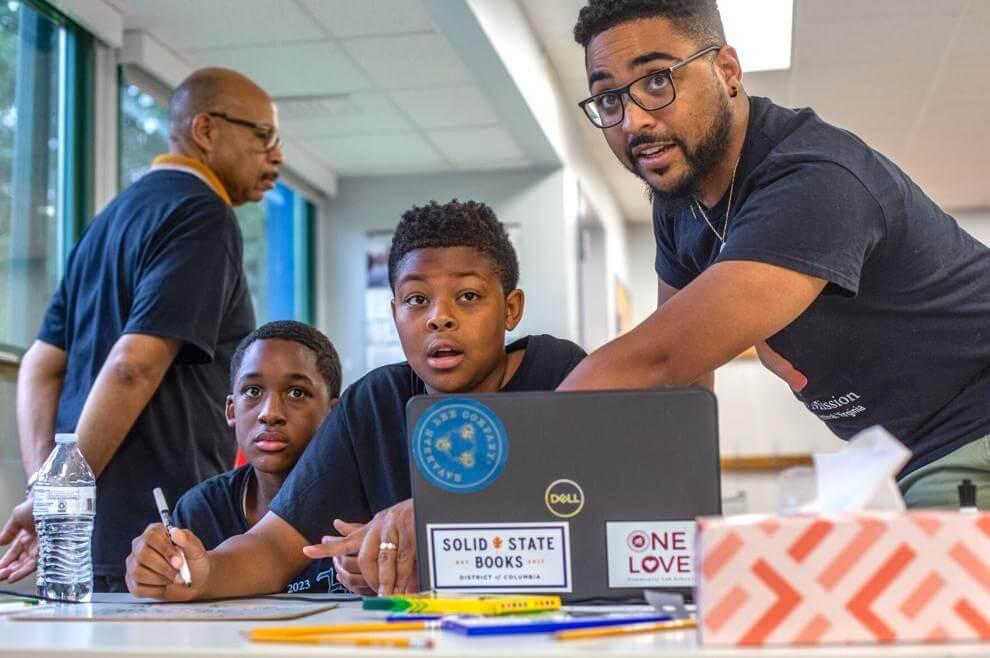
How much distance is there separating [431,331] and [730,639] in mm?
868

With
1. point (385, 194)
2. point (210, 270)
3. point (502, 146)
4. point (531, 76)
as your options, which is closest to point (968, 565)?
point (210, 270)

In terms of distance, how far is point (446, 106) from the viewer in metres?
4.79

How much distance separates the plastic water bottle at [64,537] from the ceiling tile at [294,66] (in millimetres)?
2656

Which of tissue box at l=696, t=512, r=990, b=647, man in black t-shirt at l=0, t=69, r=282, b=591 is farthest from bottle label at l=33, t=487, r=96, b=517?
tissue box at l=696, t=512, r=990, b=647

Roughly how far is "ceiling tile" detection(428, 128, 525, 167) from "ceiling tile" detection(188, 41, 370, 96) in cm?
71

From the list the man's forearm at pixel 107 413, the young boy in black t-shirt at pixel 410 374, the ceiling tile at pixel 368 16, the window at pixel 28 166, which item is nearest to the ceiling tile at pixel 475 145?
the ceiling tile at pixel 368 16

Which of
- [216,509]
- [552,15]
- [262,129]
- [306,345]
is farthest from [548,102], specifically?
[216,509]

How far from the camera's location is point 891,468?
81 centimetres

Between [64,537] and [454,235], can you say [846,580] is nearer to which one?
[454,235]

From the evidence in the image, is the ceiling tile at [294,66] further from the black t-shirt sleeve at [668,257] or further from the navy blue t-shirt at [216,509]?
the black t-shirt sleeve at [668,257]

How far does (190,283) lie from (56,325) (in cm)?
43

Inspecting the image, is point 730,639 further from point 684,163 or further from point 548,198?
point 548,198

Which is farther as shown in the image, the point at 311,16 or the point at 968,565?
the point at 311,16

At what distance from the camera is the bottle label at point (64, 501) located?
1662mm
